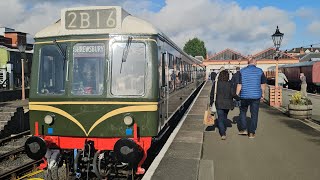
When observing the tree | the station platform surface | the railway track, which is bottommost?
the railway track

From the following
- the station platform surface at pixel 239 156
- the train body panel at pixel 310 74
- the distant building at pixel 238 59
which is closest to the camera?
the station platform surface at pixel 239 156

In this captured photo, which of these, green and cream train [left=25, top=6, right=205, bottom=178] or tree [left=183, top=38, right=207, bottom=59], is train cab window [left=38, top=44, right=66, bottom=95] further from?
tree [left=183, top=38, right=207, bottom=59]

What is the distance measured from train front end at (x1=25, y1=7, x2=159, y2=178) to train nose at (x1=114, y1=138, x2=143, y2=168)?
0.25 metres

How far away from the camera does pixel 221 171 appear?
5.70 meters

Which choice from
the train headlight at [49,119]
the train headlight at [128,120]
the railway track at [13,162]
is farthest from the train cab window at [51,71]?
the railway track at [13,162]

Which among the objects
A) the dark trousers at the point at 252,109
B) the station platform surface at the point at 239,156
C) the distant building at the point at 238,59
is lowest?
the station platform surface at the point at 239,156

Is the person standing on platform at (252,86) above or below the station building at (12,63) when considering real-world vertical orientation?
below

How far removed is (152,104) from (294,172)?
8.44ft

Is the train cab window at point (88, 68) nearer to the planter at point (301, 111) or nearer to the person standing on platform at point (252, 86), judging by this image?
the person standing on platform at point (252, 86)

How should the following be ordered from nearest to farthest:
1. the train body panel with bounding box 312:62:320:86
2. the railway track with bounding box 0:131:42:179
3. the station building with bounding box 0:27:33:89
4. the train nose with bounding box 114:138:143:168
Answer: the train nose with bounding box 114:138:143:168 → the railway track with bounding box 0:131:42:179 → the station building with bounding box 0:27:33:89 → the train body panel with bounding box 312:62:320:86

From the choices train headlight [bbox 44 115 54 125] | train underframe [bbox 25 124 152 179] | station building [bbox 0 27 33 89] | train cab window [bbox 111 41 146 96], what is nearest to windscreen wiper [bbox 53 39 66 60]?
train cab window [bbox 111 41 146 96]

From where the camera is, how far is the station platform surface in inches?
217

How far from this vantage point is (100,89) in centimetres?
618

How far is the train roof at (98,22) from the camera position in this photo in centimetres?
623
